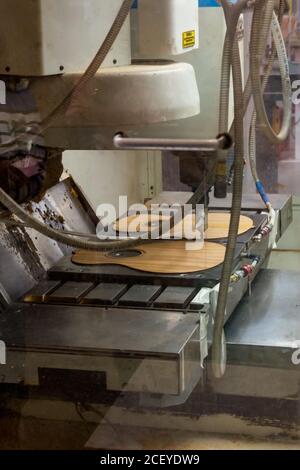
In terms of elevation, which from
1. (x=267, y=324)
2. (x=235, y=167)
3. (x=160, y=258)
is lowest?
(x=267, y=324)

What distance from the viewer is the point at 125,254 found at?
1.58 m

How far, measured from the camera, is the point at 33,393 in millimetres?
1365

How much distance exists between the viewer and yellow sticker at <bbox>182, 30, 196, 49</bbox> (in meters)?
1.49

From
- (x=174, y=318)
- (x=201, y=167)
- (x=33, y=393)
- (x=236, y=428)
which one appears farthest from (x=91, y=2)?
(x=236, y=428)

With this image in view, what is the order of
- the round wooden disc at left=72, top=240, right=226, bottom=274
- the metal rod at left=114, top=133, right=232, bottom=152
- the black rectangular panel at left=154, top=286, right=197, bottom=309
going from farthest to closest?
the round wooden disc at left=72, top=240, right=226, bottom=274 → the black rectangular panel at left=154, top=286, right=197, bottom=309 → the metal rod at left=114, top=133, right=232, bottom=152

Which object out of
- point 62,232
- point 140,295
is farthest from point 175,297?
point 62,232

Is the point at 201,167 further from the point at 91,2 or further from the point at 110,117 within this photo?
the point at 91,2

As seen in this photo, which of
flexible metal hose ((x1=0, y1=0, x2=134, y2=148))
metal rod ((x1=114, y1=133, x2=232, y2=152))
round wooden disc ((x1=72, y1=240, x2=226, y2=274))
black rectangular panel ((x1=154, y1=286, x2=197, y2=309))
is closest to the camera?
metal rod ((x1=114, y1=133, x2=232, y2=152))

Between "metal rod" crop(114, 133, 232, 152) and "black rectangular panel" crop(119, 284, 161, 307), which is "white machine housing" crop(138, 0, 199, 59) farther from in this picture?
"black rectangular panel" crop(119, 284, 161, 307)

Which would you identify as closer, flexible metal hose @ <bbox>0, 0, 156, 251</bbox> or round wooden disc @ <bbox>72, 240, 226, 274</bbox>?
flexible metal hose @ <bbox>0, 0, 156, 251</bbox>

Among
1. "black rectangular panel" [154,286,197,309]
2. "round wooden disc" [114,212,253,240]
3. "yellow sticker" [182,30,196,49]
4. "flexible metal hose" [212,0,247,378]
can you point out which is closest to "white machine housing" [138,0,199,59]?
"yellow sticker" [182,30,196,49]

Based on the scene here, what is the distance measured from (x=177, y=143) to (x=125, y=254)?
406 millimetres

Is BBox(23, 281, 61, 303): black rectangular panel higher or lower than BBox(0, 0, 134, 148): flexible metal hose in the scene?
lower

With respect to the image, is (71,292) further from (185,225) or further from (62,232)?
(185,225)
